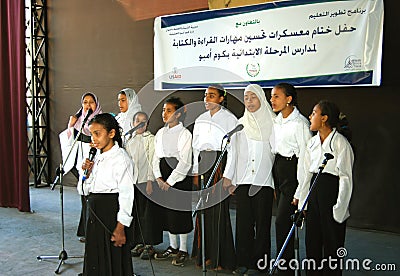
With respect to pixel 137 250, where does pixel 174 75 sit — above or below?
above

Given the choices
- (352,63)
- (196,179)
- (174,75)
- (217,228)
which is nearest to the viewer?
(217,228)

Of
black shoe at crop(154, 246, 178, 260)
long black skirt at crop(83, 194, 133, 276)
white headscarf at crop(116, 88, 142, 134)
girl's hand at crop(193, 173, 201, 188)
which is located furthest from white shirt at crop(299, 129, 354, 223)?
white headscarf at crop(116, 88, 142, 134)

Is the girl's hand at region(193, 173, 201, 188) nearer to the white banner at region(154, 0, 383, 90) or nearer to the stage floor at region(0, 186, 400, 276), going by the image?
the stage floor at region(0, 186, 400, 276)

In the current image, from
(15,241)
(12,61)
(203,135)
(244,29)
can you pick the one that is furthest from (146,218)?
(12,61)

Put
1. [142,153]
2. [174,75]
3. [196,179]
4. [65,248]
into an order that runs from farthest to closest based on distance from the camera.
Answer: [174,75]
[65,248]
[142,153]
[196,179]

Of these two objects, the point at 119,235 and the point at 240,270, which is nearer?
the point at 119,235

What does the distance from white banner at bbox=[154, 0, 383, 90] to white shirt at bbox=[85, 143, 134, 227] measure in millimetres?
2591

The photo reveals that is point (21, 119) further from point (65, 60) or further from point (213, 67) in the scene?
point (213, 67)

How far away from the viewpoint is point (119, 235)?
287 centimetres

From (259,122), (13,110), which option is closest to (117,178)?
(259,122)

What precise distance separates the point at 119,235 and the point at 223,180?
2.96ft

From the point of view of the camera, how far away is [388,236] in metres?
4.57

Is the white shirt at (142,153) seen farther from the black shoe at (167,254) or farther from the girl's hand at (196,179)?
the black shoe at (167,254)

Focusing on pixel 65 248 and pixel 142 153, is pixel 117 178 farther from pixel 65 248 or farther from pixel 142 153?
pixel 65 248
